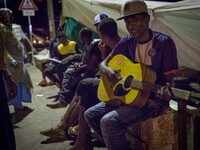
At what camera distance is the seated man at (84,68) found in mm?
5107

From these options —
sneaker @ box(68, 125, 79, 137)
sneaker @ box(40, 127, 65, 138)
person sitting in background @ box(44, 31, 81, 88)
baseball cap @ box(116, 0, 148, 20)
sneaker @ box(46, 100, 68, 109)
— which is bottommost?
sneaker @ box(46, 100, 68, 109)

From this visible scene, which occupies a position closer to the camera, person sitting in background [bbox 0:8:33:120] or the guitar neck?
the guitar neck

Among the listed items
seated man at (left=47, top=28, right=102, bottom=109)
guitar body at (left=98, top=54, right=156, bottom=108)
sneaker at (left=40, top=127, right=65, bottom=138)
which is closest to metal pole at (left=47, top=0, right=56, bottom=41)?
seated man at (left=47, top=28, right=102, bottom=109)

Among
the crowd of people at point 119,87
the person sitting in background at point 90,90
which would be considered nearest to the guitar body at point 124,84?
the crowd of people at point 119,87

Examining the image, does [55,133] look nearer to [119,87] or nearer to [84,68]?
[84,68]

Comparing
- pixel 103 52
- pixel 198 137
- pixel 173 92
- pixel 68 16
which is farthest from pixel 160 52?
pixel 68 16

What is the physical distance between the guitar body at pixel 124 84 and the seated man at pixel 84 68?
46.2 inches

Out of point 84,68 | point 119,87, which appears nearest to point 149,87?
point 119,87

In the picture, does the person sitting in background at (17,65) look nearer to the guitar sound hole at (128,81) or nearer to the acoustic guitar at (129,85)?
the acoustic guitar at (129,85)

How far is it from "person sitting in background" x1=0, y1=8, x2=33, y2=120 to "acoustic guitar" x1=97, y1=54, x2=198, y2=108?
2828 millimetres

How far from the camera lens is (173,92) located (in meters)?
2.87

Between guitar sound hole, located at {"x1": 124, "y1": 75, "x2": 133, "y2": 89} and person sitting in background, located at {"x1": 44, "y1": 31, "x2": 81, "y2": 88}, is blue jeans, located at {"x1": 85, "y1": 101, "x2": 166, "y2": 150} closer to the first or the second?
guitar sound hole, located at {"x1": 124, "y1": 75, "x2": 133, "y2": 89}

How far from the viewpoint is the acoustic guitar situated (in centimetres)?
319

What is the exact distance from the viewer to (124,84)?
3490 millimetres
